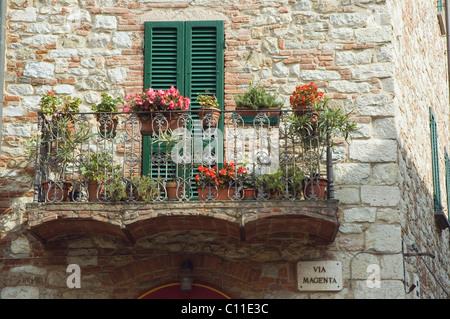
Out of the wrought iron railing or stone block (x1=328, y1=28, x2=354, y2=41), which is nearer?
the wrought iron railing

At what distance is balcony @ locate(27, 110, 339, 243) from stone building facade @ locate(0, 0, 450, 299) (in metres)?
0.06

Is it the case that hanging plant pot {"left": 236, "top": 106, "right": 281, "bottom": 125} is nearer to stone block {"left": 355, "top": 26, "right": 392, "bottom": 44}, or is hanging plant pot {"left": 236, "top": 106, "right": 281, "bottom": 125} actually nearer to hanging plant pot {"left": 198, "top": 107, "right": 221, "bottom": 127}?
hanging plant pot {"left": 198, "top": 107, "right": 221, "bottom": 127}

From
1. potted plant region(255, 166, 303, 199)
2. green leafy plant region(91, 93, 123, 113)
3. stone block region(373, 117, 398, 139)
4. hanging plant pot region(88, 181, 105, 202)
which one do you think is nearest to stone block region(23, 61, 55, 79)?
green leafy plant region(91, 93, 123, 113)

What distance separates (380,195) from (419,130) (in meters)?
2.16

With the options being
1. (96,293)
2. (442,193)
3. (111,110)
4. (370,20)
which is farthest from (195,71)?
(442,193)

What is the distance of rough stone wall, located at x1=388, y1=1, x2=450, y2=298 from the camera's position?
11.0m

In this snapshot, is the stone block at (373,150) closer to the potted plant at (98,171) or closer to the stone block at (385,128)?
the stone block at (385,128)

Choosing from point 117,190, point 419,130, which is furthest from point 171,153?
point 419,130

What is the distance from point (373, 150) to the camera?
10.6 meters

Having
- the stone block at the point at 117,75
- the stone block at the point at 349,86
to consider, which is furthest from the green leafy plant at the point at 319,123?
the stone block at the point at 117,75

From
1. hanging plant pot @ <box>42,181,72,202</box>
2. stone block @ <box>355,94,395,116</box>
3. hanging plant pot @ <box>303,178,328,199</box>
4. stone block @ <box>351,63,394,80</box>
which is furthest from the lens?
stone block @ <box>351,63,394,80</box>

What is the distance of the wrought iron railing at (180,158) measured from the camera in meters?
9.92

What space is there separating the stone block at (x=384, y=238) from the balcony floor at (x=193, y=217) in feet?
1.66

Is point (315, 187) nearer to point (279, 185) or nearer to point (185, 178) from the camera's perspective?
point (279, 185)
